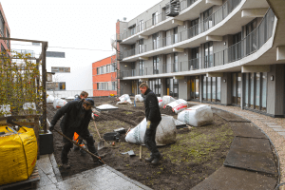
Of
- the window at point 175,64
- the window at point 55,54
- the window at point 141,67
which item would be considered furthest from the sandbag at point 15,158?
the window at point 55,54

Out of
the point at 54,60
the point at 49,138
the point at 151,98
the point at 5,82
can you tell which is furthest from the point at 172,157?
the point at 54,60

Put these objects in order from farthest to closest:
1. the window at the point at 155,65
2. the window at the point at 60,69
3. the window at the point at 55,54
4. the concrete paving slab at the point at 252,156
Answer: the window at the point at 55,54
the window at the point at 60,69
the window at the point at 155,65
the concrete paving slab at the point at 252,156

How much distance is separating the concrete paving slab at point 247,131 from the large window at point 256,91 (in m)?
3.49

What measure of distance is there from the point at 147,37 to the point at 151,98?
867 inches

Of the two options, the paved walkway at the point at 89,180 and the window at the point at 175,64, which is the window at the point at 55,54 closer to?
the window at the point at 175,64

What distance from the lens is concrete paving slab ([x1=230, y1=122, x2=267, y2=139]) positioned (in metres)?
5.93

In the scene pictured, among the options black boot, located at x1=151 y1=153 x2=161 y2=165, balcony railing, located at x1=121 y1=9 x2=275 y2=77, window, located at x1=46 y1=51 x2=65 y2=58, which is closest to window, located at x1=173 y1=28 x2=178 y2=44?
balcony railing, located at x1=121 y1=9 x2=275 y2=77

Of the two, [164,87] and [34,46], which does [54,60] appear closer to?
[34,46]

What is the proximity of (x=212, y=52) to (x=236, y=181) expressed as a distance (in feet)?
46.5

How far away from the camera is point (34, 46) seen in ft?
109

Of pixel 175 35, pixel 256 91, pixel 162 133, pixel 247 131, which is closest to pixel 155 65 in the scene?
pixel 175 35

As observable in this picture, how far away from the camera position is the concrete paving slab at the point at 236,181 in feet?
9.90

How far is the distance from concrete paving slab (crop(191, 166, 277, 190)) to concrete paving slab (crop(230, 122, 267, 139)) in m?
2.80

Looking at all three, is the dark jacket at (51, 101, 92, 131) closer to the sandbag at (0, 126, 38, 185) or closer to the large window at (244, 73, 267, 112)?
the sandbag at (0, 126, 38, 185)
